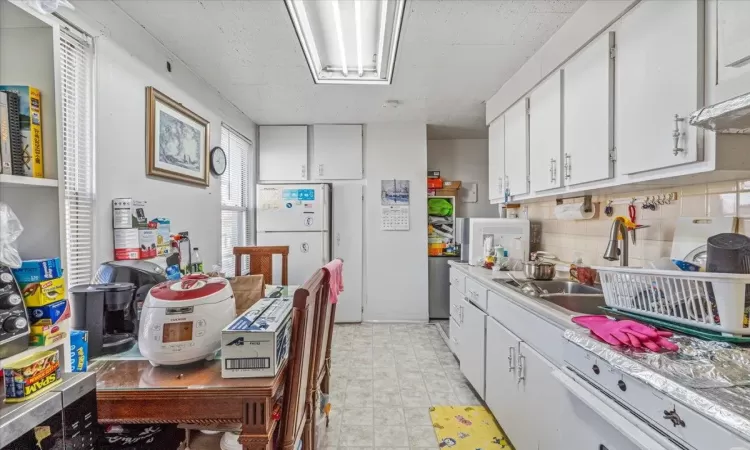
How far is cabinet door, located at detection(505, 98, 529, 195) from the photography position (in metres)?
2.46

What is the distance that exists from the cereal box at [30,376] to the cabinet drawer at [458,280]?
2399 millimetres

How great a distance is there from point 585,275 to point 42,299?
97.0 inches

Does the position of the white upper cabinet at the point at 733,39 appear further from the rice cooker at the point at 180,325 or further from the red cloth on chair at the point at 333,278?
the rice cooker at the point at 180,325

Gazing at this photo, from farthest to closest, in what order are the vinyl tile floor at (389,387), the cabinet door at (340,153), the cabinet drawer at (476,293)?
the cabinet door at (340,153), the cabinet drawer at (476,293), the vinyl tile floor at (389,387)

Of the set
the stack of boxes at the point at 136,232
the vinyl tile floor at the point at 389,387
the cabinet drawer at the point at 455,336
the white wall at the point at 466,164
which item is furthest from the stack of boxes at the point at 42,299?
the white wall at the point at 466,164

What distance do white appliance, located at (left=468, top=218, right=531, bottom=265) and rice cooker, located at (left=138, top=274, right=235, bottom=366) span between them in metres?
2.18

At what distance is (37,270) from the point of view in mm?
781

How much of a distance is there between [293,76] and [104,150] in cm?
149

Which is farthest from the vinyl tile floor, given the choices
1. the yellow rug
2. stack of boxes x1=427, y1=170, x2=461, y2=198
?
stack of boxes x1=427, y1=170, x2=461, y2=198

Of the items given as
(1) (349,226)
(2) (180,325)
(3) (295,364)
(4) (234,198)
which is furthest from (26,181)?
(1) (349,226)

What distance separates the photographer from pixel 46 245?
0.83m

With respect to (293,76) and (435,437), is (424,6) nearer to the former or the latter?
(293,76)

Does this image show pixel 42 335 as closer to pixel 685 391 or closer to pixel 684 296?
pixel 685 391

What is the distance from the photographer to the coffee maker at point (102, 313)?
125cm
